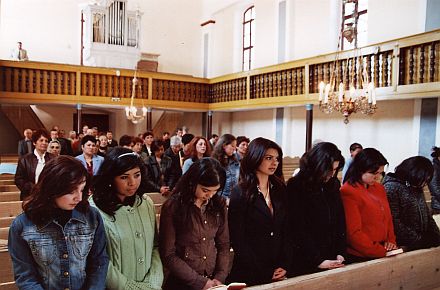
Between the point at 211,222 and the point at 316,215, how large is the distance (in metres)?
0.76

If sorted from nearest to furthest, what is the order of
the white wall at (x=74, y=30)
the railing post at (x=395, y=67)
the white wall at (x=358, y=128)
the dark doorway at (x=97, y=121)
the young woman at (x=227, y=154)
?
1. the young woman at (x=227, y=154)
2. the railing post at (x=395, y=67)
3. the white wall at (x=358, y=128)
4. the white wall at (x=74, y=30)
5. the dark doorway at (x=97, y=121)

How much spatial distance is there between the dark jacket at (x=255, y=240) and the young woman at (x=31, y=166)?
2356mm

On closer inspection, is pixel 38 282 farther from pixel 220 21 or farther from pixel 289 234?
pixel 220 21

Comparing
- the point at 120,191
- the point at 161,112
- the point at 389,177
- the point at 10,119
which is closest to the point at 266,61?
the point at 161,112

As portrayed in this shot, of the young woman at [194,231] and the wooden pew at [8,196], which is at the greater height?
the young woman at [194,231]

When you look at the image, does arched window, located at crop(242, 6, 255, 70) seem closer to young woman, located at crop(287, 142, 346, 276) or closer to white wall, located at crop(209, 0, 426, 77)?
white wall, located at crop(209, 0, 426, 77)

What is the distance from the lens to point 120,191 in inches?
83.6

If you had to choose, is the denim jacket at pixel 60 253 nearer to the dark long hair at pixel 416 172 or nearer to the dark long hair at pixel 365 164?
the dark long hair at pixel 365 164

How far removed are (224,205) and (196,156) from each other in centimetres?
218

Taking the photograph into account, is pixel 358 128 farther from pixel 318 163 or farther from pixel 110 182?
pixel 110 182

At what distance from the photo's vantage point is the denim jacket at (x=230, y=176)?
4.12m

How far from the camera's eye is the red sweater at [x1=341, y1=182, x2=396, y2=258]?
8.80 ft

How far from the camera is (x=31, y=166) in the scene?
4.00 meters

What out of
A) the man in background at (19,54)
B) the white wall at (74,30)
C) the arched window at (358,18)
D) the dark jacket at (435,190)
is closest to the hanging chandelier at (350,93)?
the arched window at (358,18)
